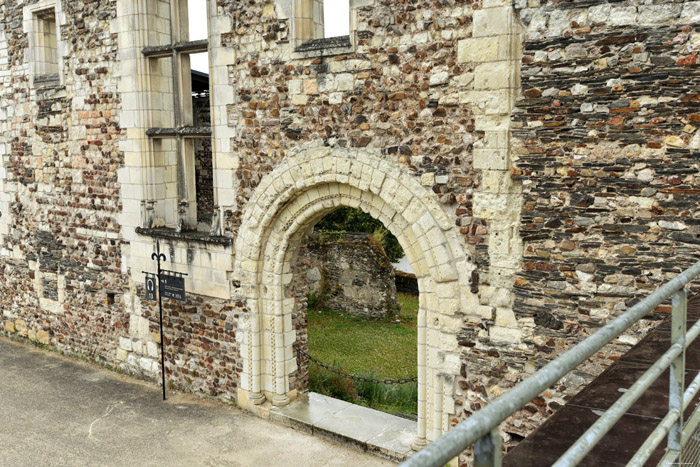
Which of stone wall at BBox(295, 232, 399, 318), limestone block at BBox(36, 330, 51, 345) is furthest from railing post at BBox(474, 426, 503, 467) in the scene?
stone wall at BBox(295, 232, 399, 318)

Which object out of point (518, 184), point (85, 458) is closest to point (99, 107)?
point (85, 458)

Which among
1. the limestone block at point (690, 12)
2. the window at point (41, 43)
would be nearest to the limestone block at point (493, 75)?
the limestone block at point (690, 12)

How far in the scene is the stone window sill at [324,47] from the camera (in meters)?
6.31

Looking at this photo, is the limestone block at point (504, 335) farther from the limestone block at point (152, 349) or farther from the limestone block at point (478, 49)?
the limestone block at point (152, 349)

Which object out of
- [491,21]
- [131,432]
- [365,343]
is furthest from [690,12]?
[365,343]

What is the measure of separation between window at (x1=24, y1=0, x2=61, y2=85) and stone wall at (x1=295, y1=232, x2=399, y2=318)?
604 centimetres

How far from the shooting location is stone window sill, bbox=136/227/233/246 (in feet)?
24.8

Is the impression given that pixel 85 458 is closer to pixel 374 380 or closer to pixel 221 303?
pixel 221 303

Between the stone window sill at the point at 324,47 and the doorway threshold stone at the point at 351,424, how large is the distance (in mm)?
3907

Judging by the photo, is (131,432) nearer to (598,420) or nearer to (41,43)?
(41,43)

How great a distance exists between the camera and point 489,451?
3.55ft

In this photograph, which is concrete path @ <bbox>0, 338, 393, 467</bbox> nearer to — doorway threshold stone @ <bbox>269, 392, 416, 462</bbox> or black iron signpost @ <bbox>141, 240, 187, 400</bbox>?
doorway threshold stone @ <bbox>269, 392, 416, 462</bbox>

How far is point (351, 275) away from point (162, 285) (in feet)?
19.4

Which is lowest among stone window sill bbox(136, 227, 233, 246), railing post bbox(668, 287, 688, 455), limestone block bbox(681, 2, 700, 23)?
stone window sill bbox(136, 227, 233, 246)
